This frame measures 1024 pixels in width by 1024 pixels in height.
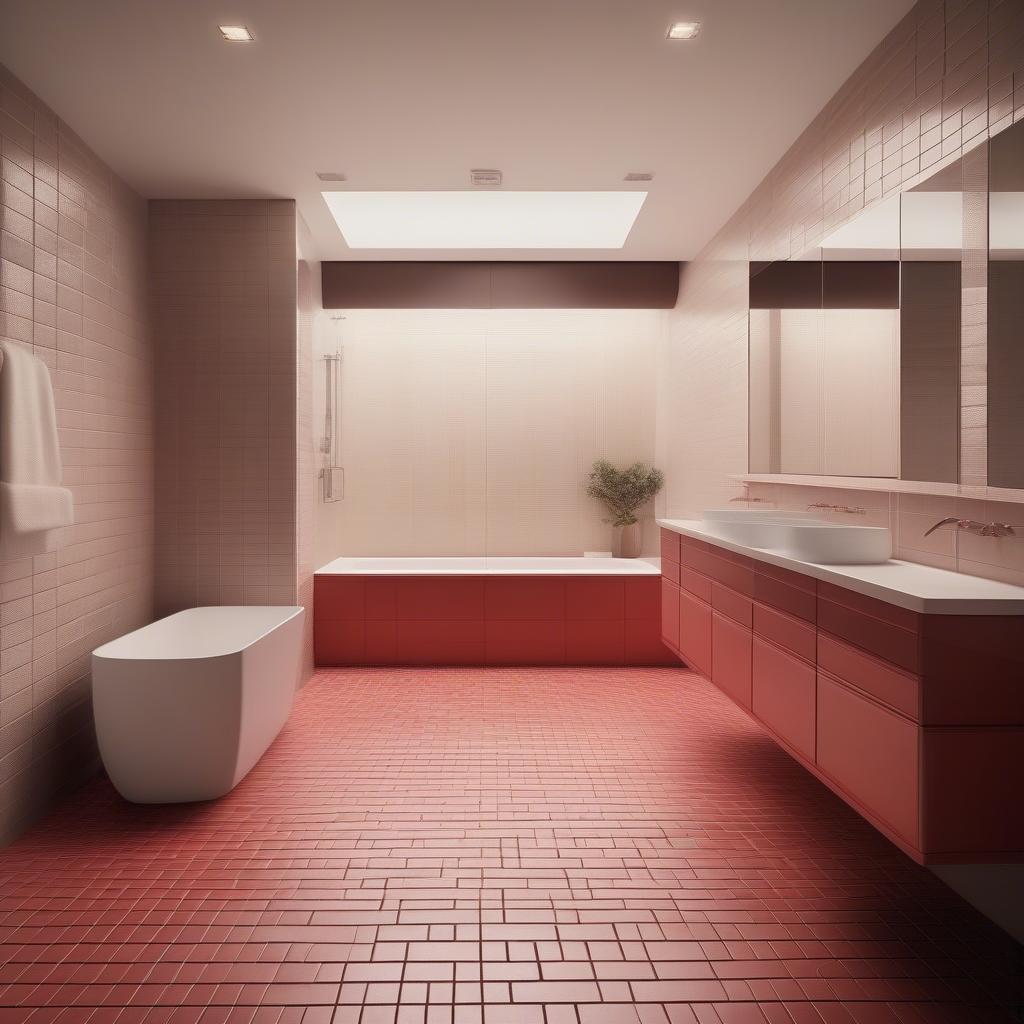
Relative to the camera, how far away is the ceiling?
7.89ft

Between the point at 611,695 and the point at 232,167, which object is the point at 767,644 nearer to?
the point at 611,695

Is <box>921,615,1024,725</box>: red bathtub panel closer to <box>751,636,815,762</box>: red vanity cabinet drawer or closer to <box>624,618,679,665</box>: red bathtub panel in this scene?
<box>751,636,815,762</box>: red vanity cabinet drawer

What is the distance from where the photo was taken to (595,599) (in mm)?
4820

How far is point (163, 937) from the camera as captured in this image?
1964 millimetres

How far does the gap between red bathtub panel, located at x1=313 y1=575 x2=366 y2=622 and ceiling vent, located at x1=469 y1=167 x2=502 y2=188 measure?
2.46 metres

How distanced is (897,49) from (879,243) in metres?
0.62

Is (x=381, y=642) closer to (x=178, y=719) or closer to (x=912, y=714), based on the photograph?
(x=178, y=719)

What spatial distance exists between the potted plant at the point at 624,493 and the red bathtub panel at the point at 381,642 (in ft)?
5.51

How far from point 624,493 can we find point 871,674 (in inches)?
139

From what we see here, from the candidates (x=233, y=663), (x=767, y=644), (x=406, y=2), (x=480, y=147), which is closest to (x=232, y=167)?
(x=480, y=147)

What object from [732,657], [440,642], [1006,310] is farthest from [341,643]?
[1006,310]

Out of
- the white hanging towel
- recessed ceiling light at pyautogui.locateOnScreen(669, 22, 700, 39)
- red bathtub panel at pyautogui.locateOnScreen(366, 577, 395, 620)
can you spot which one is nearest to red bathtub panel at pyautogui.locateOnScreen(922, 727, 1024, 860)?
recessed ceiling light at pyautogui.locateOnScreen(669, 22, 700, 39)

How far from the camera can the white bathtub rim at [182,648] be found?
261 cm

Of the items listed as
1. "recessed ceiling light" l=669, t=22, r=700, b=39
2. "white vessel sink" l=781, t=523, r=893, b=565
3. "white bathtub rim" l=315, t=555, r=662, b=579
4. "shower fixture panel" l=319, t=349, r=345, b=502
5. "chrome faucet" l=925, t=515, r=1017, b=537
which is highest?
"recessed ceiling light" l=669, t=22, r=700, b=39
